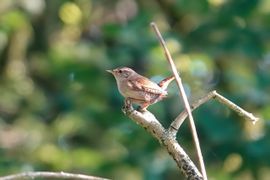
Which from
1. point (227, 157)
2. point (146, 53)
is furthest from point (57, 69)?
point (227, 157)

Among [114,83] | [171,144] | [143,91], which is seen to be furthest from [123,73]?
[114,83]

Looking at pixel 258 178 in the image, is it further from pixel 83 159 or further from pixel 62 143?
pixel 62 143

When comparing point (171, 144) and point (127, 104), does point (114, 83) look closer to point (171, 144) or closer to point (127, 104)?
point (127, 104)

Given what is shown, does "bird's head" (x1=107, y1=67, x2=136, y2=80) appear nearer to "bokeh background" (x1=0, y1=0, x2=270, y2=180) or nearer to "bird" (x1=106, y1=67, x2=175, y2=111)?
"bird" (x1=106, y1=67, x2=175, y2=111)

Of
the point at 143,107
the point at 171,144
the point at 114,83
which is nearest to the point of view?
the point at 171,144

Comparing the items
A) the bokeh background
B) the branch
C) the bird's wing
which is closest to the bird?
the bird's wing

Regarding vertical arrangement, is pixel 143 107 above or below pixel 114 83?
below

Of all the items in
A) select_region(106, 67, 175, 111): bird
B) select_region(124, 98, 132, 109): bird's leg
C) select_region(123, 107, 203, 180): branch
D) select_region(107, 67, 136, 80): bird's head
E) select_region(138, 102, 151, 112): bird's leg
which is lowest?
select_region(123, 107, 203, 180): branch
